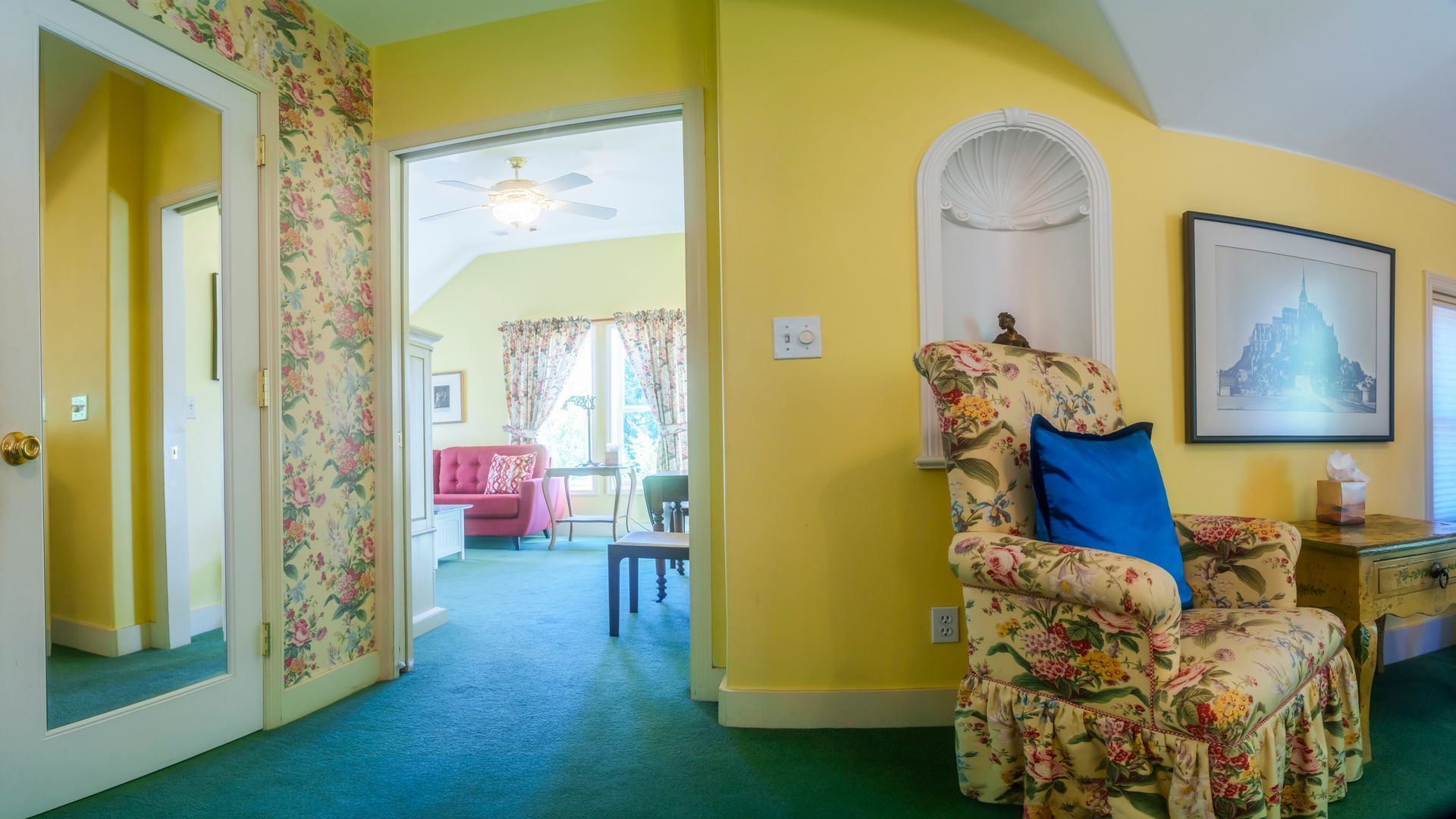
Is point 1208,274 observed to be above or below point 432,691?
above

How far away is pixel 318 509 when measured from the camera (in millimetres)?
2207

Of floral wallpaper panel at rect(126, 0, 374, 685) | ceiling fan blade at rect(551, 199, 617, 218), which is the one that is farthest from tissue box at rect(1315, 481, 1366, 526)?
ceiling fan blade at rect(551, 199, 617, 218)

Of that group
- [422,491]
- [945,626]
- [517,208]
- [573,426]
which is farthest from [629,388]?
[945,626]

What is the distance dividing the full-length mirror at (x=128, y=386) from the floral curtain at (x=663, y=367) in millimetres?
4335

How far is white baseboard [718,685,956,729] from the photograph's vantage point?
195 cm

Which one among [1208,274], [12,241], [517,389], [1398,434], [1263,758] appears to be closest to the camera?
[1263,758]

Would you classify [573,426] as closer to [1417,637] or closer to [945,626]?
[945,626]

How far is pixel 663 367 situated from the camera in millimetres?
6207

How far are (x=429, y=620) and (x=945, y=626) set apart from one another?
2.36 meters

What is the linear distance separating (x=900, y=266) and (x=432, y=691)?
211cm

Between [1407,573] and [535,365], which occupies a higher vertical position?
[535,365]

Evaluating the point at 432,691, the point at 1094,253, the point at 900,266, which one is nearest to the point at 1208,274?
the point at 1094,253

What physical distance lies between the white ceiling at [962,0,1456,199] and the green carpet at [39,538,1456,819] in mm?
1922

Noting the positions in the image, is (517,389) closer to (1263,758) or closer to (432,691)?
(432,691)
